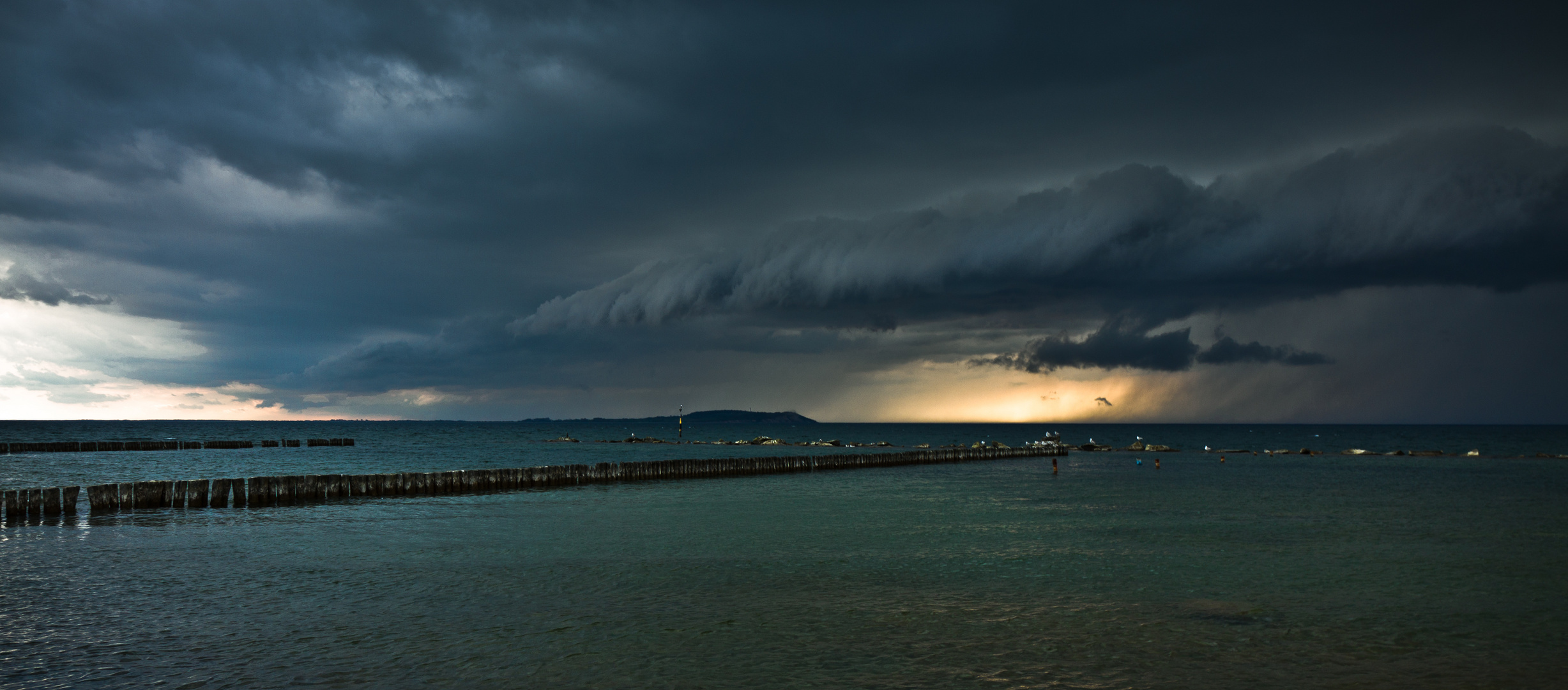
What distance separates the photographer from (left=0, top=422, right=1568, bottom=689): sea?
1143cm

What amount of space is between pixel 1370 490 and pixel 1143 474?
565 inches

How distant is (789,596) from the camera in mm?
16016

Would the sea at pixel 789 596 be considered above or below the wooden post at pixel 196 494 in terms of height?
below

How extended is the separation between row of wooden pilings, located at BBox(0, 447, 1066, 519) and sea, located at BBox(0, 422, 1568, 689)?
160 cm

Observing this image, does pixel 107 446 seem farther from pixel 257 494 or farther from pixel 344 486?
pixel 257 494

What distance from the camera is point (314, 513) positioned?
29.9 metres

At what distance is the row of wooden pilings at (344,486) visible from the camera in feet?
93.0

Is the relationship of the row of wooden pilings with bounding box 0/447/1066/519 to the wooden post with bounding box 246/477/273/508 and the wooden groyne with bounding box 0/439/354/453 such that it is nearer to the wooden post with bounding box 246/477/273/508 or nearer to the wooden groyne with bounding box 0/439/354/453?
the wooden post with bounding box 246/477/273/508

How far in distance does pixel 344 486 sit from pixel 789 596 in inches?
1069

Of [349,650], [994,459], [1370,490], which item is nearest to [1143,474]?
[1370,490]

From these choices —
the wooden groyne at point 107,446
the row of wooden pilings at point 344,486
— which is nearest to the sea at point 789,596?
the row of wooden pilings at point 344,486

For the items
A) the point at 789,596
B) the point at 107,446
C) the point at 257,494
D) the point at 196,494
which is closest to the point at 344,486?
the point at 257,494

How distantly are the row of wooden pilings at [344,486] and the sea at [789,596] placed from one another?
1.60 metres

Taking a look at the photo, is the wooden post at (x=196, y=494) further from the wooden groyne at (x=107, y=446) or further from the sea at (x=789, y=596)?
the wooden groyne at (x=107, y=446)
